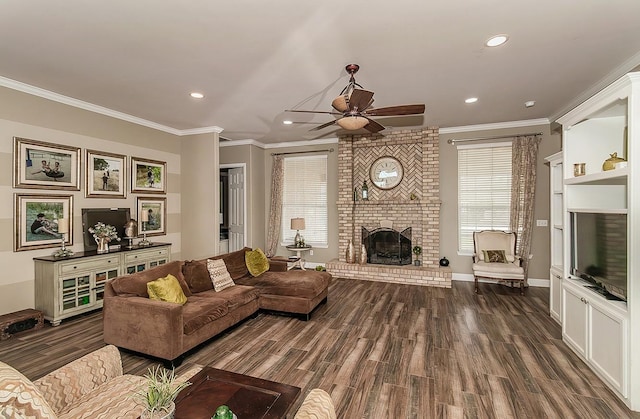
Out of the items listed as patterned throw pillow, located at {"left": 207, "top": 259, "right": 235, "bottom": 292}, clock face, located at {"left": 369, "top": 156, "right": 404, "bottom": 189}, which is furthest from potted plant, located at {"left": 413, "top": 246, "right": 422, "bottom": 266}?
patterned throw pillow, located at {"left": 207, "top": 259, "right": 235, "bottom": 292}

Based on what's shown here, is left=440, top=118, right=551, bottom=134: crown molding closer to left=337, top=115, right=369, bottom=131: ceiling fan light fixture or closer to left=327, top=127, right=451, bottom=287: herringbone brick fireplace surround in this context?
left=327, top=127, right=451, bottom=287: herringbone brick fireplace surround

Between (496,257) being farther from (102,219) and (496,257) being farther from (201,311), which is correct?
(102,219)

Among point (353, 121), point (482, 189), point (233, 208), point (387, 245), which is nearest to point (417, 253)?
point (387, 245)

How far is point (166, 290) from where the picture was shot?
121 inches

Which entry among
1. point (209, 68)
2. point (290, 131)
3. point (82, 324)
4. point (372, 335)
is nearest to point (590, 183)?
point (372, 335)

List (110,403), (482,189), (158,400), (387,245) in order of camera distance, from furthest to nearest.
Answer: (387,245) → (482,189) → (110,403) → (158,400)

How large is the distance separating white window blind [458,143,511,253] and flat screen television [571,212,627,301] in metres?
2.63

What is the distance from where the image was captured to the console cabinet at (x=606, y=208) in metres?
2.24

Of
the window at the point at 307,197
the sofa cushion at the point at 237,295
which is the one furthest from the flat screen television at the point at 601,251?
the window at the point at 307,197

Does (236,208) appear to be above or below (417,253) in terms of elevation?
above

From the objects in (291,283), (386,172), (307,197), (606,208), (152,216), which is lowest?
(291,283)

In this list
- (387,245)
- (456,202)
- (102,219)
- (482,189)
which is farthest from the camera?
(387,245)

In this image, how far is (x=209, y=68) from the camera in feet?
10.8

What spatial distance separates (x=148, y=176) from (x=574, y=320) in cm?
642
